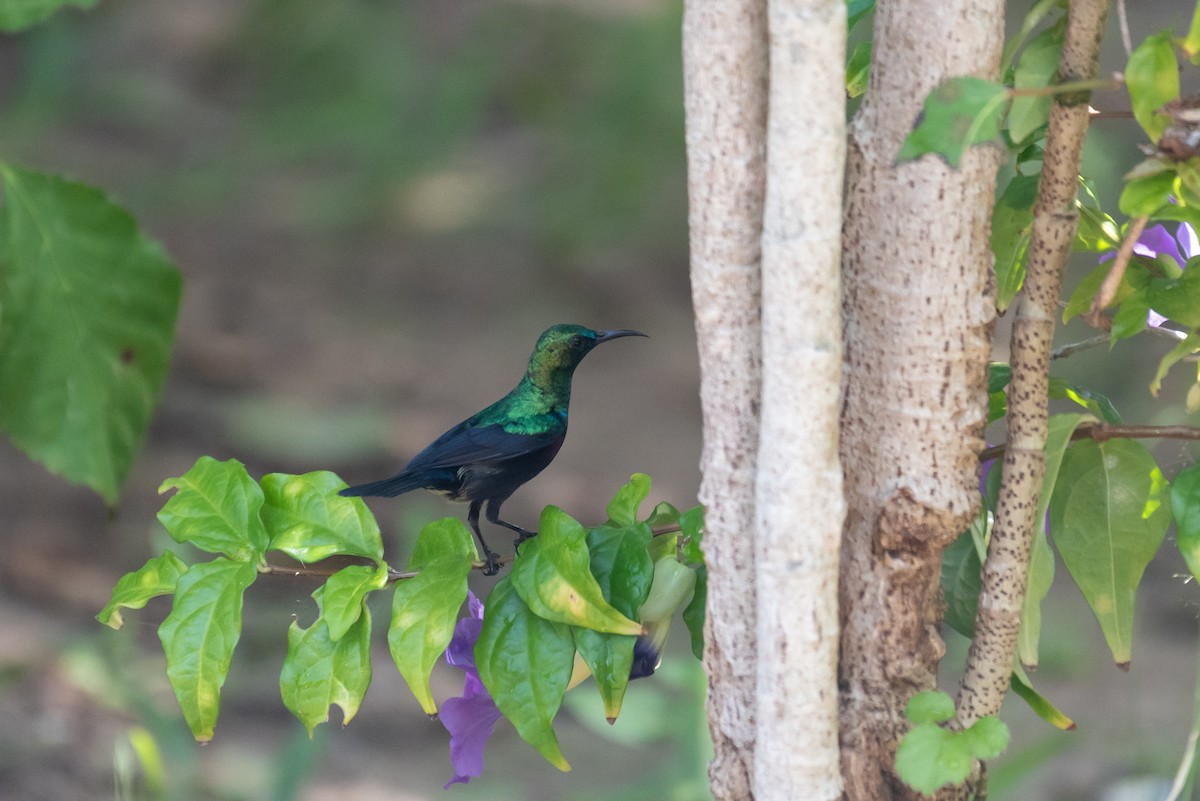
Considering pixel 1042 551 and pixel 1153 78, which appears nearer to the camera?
pixel 1153 78

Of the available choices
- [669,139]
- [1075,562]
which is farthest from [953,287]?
[669,139]

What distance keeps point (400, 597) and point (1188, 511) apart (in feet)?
1.20

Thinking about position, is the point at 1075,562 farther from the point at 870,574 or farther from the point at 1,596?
the point at 1,596

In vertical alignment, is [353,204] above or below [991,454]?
below

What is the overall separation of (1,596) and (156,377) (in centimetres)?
139

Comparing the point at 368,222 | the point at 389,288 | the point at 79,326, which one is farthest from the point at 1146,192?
the point at 368,222

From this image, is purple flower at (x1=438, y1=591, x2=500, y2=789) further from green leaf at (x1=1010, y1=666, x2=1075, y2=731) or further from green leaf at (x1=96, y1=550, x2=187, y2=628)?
green leaf at (x1=1010, y1=666, x2=1075, y2=731)

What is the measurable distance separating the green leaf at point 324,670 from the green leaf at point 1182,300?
41cm

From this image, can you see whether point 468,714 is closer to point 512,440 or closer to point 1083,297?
point 512,440

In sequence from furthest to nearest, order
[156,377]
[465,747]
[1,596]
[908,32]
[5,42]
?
[5,42], [1,596], [156,377], [465,747], [908,32]

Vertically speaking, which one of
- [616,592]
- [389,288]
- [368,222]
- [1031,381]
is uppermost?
[1031,381]

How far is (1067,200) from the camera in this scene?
0.57 meters

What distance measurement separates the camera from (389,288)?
3291 mm

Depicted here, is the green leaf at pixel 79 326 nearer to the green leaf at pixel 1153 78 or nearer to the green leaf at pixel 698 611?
the green leaf at pixel 698 611
